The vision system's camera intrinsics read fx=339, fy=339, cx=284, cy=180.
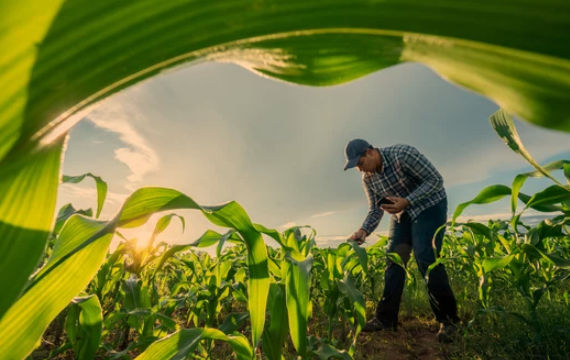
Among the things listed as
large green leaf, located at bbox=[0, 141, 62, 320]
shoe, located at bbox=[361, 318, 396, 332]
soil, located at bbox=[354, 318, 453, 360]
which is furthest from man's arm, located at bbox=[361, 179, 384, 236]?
large green leaf, located at bbox=[0, 141, 62, 320]

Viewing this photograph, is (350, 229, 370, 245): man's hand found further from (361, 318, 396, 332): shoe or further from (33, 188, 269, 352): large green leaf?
(33, 188, 269, 352): large green leaf

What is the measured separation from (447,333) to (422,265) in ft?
1.51

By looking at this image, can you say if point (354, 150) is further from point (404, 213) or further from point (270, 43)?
point (270, 43)

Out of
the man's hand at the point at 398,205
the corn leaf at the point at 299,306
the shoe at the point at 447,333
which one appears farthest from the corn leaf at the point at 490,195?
the shoe at the point at 447,333

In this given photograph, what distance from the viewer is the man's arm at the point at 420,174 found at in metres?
2.44

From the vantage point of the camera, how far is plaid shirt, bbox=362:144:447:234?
2463 mm

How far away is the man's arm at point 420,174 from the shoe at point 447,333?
2.83 feet

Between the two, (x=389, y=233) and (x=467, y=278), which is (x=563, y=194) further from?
(x=467, y=278)

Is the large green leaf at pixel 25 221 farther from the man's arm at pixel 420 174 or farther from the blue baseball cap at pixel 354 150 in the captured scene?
the blue baseball cap at pixel 354 150

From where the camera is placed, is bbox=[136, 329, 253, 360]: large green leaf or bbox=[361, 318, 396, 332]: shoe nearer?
bbox=[136, 329, 253, 360]: large green leaf

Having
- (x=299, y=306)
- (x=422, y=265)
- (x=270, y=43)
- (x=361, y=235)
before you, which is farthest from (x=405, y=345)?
(x=270, y=43)

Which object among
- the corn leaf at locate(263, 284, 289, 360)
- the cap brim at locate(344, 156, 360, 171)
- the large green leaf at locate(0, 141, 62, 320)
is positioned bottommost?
the corn leaf at locate(263, 284, 289, 360)

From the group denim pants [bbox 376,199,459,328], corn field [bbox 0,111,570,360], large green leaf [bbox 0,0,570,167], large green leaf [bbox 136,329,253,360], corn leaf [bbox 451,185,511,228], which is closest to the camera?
large green leaf [bbox 0,0,570,167]

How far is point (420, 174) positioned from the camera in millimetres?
2533
